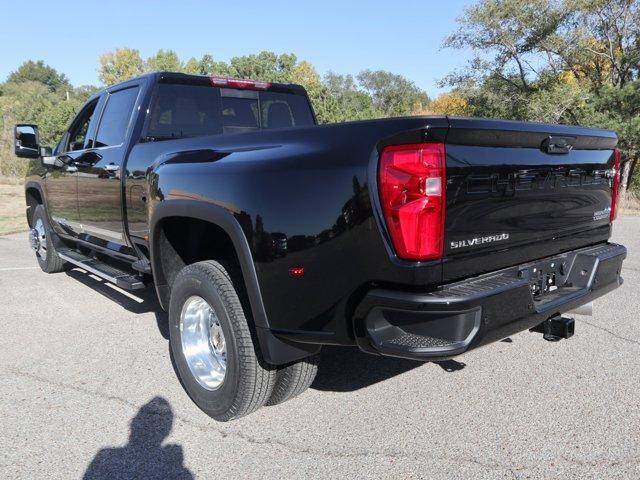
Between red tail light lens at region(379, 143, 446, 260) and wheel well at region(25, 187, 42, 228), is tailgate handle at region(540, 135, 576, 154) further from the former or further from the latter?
wheel well at region(25, 187, 42, 228)

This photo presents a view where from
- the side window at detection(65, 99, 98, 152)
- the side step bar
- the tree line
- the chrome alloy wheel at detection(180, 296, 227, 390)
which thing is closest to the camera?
the chrome alloy wheel at detection(180, 296, 227, 390)

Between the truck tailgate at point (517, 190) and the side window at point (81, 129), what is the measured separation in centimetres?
402

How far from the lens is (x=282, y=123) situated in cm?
515

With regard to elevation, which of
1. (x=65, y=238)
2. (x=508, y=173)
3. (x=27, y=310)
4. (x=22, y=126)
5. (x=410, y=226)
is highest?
(x=22, y=126)

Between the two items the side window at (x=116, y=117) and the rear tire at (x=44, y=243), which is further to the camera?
the rear tire at (x=44, y=243)

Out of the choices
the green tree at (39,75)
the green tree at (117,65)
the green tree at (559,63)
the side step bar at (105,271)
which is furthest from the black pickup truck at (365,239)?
the green tree at (39,75)

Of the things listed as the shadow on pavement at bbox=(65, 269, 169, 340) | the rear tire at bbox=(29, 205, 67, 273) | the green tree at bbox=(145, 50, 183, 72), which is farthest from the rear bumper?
the green tree at bbox=(145, 50, 183, 72)

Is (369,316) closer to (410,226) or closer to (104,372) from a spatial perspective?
(410,226)

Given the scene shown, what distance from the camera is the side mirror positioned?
541cm

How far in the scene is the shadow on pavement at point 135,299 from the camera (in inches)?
191

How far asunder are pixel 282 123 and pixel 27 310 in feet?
10.2

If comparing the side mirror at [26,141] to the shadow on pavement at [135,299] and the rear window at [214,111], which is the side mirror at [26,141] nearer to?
the shadow on pavement at [135,299]

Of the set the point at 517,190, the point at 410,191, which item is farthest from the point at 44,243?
the point at 517,190

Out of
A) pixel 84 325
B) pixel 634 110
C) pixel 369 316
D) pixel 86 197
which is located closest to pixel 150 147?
pixel 86 197
